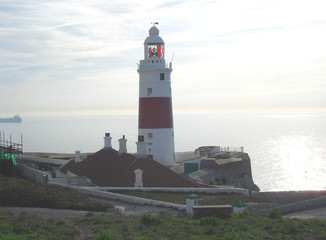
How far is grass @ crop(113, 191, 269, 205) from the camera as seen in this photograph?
57.6 feet

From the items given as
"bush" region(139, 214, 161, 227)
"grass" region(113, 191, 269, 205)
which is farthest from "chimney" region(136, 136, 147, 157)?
"bush" region(139, 214, 161, 227)

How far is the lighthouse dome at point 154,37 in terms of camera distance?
95.6ft

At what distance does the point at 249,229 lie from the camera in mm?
11328

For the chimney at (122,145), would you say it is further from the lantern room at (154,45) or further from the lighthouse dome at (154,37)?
the lighthouse dome at (154,37)

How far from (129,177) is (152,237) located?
11260mm

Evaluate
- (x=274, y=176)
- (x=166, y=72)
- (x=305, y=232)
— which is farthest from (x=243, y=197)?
(x=274, y=176)

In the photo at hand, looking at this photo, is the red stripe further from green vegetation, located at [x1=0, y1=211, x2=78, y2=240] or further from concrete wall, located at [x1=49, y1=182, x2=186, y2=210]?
green vegetation, located at [x1=0, y1=211, x2=78, y2=240]

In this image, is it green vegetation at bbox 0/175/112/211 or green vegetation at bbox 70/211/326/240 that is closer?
green vegetation at bbox 70/211/326/240

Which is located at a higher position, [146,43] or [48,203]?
[146,43]

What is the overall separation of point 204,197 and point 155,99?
37.1 feet

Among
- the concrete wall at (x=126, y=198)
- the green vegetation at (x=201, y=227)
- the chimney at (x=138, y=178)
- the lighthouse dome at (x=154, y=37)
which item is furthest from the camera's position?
the lighthouse dome at (x=154, y=37)

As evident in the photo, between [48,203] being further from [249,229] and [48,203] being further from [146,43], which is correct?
[146,43]

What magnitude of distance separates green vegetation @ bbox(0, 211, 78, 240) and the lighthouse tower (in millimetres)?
17328

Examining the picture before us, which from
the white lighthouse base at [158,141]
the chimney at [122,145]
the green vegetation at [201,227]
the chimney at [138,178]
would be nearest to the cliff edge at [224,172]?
the white lighthouse base at [158,141]
